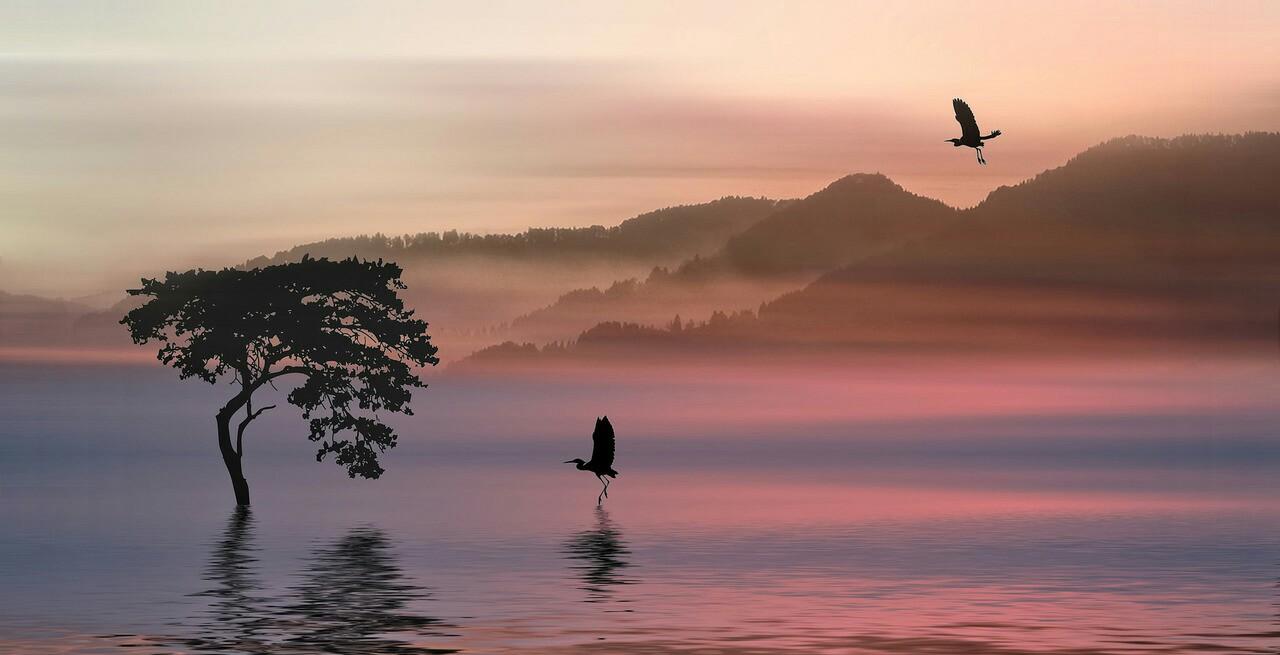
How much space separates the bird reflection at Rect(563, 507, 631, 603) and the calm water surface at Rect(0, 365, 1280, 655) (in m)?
0.17

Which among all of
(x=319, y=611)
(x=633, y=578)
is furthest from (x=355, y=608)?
(x=633, y=578)

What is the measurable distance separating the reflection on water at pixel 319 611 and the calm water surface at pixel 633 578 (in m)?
0.12

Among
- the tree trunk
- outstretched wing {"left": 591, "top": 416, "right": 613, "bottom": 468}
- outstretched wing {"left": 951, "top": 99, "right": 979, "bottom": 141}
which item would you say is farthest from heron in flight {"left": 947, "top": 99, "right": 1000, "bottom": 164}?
the tree trunk

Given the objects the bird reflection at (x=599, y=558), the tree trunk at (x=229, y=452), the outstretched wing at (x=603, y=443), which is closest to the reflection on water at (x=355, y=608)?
the bird reflection at (x=599, y=558)

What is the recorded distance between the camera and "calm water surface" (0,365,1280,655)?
125 ft

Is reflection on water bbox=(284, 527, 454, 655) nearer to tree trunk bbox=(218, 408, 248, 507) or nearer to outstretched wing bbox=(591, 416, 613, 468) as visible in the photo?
outstretched wing bbox=(591, 416, 613, 468)

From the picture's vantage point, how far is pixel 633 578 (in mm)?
52000

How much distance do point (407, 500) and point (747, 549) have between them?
50.5 meters

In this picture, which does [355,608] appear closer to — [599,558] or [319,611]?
[319,611]

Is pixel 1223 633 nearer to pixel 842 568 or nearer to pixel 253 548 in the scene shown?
pixel 842 568

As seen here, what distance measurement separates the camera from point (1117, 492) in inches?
5581

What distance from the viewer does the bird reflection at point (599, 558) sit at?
161 ft

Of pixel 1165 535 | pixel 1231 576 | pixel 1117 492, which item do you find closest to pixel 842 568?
pixel 1231 576

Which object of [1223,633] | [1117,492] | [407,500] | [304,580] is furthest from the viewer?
[1117,492]
